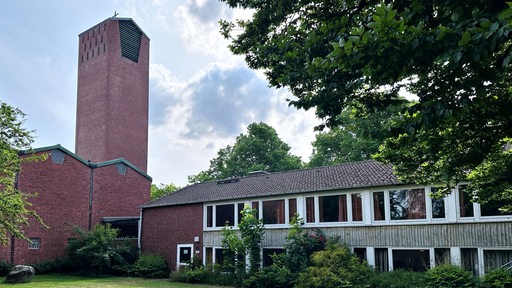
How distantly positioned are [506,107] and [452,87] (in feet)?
6.06

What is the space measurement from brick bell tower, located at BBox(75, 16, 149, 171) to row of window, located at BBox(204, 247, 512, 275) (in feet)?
A: 89.9

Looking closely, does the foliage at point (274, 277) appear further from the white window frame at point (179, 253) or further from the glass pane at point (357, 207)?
the white window frame at point (179, 253)

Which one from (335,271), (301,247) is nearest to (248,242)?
(301,247)

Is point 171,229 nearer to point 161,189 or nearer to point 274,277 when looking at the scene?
point 274,277

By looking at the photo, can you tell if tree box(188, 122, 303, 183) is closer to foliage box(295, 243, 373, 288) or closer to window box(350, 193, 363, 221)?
window box(350, 193, 363, 221)

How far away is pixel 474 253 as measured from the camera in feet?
54.8

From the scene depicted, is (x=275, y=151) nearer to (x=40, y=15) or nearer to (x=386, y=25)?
(x=40, y=15)

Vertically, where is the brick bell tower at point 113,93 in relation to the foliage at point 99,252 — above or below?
above

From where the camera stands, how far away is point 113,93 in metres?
41.5

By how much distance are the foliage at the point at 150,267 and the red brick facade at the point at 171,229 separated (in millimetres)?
579

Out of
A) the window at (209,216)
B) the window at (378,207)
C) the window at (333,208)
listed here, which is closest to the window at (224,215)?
the window at (209,216)

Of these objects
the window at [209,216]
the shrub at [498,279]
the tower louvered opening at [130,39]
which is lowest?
the shrub at [498,279]

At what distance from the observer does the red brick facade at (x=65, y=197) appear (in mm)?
27641

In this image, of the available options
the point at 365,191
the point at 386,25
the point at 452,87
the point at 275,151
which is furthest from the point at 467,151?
the point at 275,151
